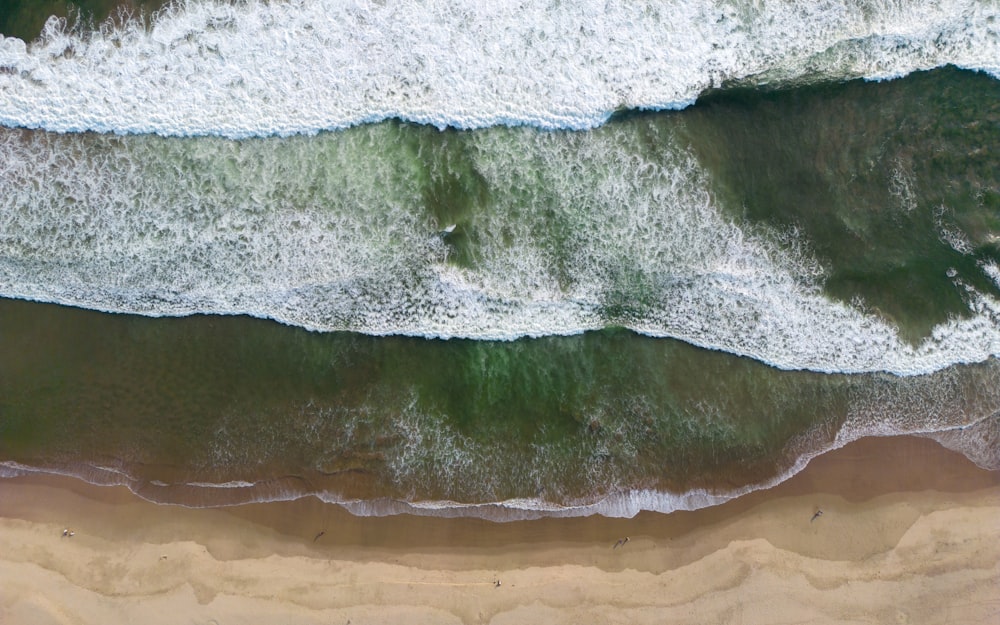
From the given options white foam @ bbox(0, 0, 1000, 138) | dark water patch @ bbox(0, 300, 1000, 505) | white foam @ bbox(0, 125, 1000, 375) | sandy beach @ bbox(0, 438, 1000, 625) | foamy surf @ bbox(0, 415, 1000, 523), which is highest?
white foam @ bbox(0, 0, 1000, 138)

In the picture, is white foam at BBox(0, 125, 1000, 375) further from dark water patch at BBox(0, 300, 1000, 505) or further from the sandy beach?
the sandy beach

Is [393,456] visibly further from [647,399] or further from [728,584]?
[728,584]

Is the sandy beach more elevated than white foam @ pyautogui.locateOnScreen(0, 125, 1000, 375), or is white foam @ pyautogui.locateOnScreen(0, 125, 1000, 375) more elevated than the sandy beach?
Answer: white foam @ pyautogui.locateOnScreen(0, 125, 1000, 375)

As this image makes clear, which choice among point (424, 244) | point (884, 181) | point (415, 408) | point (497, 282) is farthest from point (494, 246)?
point (884, 181)

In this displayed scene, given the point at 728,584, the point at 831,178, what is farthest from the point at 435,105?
the point at 728,584

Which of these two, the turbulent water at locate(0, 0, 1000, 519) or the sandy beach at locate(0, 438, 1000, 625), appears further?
the sandy beach at locate(0, 438, 1000, 625)

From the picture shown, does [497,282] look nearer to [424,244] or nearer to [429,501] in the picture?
[424,244]

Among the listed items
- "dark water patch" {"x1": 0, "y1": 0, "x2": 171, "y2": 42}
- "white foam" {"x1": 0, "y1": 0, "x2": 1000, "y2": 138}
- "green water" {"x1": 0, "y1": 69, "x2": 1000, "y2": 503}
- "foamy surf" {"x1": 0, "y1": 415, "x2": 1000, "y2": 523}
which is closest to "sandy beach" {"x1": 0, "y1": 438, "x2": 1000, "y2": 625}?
"foamy surf" {"x1": 0, "y1": 415, "x2": 1000, "y2": 523}

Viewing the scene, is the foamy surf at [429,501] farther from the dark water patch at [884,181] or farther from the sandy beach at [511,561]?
the dark water patch at [884,181]
